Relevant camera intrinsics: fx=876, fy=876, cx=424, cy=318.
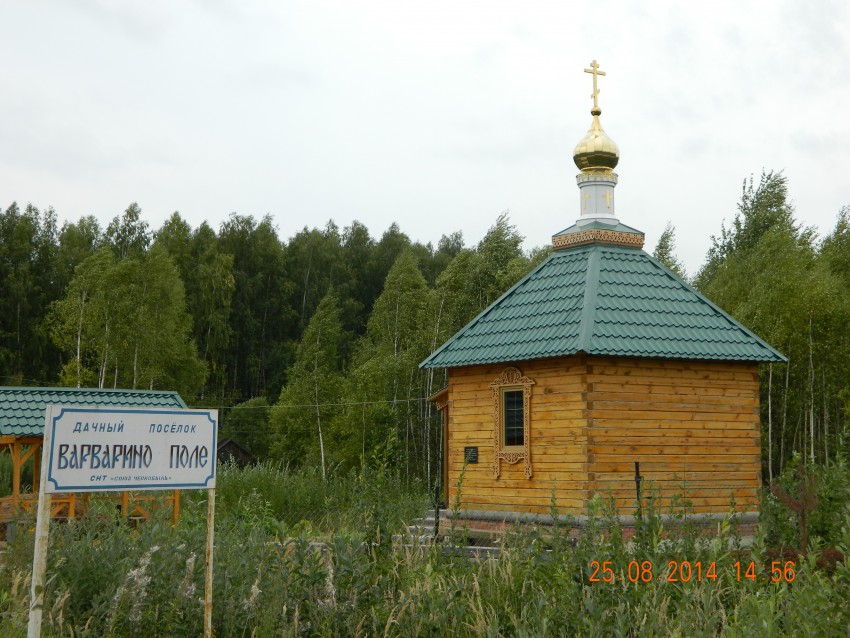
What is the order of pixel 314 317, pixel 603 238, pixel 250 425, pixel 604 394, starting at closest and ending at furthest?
1. pixel 604 394
2. pixel 603 238
3. pixel 314 317
4. pixel 250 425

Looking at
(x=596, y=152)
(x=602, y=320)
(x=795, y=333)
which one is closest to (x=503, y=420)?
(x=602, y=320)

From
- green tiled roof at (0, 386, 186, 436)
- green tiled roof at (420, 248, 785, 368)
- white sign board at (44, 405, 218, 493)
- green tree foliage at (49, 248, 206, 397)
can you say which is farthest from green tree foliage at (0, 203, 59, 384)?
white sign board at (44, 405, 218, 493)

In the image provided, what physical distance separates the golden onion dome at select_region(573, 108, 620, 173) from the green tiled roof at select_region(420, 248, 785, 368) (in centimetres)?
173

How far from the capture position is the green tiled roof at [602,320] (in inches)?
495

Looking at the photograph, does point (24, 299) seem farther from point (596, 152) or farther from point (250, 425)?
point (596, 152)

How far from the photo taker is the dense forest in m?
22.8

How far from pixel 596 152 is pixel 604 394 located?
508 centimetres

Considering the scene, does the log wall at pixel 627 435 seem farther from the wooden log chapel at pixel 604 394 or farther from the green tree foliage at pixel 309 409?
the green tree foliage at pixel 309 409

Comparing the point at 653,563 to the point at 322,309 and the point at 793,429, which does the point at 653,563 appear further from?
the point at 322,309

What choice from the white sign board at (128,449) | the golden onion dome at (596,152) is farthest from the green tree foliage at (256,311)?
the white sign board at (128,449)

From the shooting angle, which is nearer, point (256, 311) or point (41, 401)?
point (41, 401)

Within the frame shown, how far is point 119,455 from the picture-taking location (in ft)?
16.4
